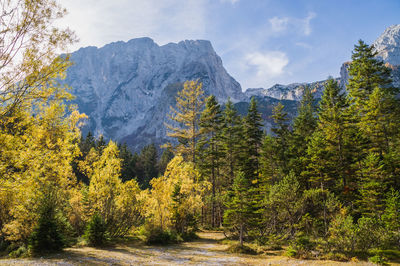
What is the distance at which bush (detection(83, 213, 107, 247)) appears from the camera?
14160 millimetres

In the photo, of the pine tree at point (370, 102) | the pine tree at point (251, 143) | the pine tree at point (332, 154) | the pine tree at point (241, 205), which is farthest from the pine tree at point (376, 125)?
the pine tree at point (241, 205)

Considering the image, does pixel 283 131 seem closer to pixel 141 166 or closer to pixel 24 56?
pixel 24 56

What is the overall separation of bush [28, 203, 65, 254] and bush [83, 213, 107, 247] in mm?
2221

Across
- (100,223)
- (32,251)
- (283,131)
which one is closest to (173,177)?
(100,223)

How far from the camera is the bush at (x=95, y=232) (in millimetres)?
14160

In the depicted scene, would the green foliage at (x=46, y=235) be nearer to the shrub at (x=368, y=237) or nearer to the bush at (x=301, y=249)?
the bush at (x=301, y=249)

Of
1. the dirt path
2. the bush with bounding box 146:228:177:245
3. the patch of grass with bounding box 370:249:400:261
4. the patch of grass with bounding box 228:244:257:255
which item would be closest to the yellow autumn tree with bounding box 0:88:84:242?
the dirt path

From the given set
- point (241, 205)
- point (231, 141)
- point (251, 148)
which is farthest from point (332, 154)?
point (231, 141)

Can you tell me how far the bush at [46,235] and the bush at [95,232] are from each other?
87.4 inches

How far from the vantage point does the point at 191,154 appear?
3009cm

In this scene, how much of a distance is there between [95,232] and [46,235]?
3.24 metres

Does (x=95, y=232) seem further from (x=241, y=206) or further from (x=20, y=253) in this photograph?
(x=241, y=206)

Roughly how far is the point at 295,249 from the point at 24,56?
53.1 ft

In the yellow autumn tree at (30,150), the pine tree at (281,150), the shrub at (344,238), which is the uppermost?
the pine tree at (281,150)
